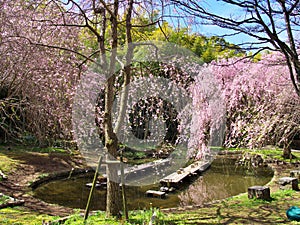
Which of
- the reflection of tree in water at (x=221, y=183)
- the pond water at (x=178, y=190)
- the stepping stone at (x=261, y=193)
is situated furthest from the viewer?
the reflection of tree in water at (x=221, y=183)

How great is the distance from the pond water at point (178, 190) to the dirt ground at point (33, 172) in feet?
1.29

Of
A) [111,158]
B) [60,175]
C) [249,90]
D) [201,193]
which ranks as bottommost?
[201,193]

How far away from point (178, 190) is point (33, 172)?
3.61 meters

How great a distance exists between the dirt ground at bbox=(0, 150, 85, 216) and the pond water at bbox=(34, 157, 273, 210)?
394 millimetres

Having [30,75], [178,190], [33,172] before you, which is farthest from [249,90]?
A: [30,75]

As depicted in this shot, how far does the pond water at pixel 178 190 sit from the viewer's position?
6055 mm

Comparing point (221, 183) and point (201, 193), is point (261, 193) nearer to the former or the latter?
point (201, 193)

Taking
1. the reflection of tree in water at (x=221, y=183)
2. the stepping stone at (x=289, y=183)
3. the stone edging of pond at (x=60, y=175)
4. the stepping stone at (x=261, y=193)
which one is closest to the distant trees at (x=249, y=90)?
the reflection of tree in water at (x=221, y=183)

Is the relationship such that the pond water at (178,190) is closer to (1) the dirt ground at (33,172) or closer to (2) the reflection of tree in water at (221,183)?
(2) the reflection of tree in water at (221,183)

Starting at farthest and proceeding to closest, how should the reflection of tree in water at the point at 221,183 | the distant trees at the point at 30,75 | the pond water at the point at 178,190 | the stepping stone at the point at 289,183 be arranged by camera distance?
the reflection of tree in water at the point at 221,183
the pond water at the point at 178,190
the stepping stone at the point at 289,183
the distant trees at the point at 30,75

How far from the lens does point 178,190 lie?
7.10 metres

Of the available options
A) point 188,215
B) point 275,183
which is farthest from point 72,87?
point 275,183

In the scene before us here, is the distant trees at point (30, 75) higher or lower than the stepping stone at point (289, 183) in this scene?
higher

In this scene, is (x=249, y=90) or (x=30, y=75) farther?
(x=249, y=90)
